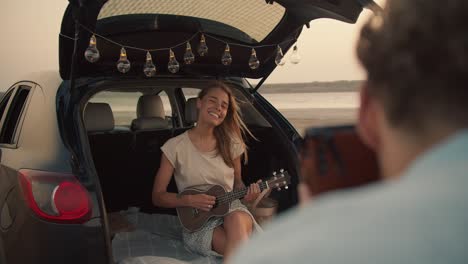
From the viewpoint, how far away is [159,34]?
2.88 m

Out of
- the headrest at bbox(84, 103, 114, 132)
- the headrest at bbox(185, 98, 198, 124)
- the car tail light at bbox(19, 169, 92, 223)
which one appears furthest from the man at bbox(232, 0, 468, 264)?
the headrest at bbox(185, 98, 198, 124)

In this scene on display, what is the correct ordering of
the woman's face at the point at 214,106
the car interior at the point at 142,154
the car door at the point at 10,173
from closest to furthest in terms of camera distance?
the car door at the point at 10,173 < the woman's face at the point at 214,106 < the car interior at the point at 142,154

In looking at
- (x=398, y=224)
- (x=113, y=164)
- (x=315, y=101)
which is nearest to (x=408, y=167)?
(x=398, y=224)

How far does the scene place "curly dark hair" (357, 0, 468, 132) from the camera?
0.55m

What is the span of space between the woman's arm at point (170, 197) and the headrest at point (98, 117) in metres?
0.57

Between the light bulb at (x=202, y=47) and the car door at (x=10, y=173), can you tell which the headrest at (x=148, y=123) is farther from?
the light bulb at (x=202, y=47)

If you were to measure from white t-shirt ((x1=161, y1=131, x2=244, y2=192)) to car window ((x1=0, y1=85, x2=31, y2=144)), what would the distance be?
839mm

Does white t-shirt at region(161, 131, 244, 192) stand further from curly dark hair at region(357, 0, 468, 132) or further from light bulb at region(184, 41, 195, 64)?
curly dark hair at region(357, 0, 468, 132)

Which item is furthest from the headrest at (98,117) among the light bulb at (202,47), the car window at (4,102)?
the light bulb at (202,47)

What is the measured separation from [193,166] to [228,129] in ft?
1.20

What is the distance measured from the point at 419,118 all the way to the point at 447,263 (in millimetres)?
166

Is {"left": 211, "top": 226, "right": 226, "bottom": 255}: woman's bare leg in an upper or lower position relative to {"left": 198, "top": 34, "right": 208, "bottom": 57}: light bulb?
lower

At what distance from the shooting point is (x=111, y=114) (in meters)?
3.32

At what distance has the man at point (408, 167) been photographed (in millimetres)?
500
